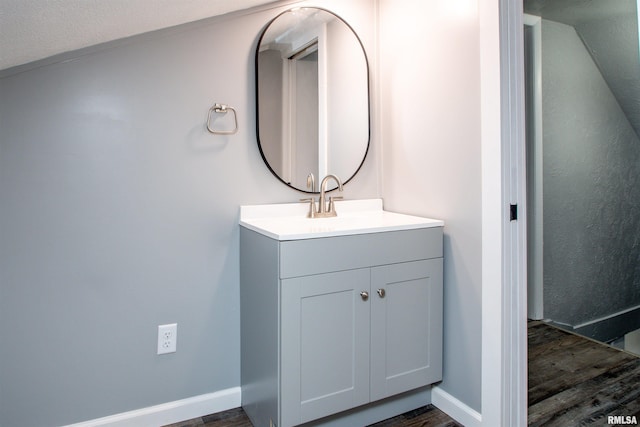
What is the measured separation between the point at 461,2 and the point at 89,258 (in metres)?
1.75

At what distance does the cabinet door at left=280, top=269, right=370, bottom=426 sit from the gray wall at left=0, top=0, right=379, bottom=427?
0.47m

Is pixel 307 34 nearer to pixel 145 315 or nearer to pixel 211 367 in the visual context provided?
pixel 145 315

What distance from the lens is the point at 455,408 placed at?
1.75m

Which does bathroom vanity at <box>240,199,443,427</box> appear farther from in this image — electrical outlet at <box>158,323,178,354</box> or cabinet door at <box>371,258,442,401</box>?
electrical outlet at <box>158,323,178,354</box>

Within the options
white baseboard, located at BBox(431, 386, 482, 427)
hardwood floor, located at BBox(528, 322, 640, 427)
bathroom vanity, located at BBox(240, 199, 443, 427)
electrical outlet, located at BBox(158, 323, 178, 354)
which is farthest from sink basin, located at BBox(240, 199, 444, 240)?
hardwood floor, located at BBox(528, 322, 640, 427)

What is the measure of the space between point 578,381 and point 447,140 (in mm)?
1406

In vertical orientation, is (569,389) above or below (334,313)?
below

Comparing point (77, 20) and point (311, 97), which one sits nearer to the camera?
point (77, 20)

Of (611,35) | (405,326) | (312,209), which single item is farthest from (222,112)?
(611,35)

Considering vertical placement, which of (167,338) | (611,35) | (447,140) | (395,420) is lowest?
(395,420)

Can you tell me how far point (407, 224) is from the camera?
1688 millimetres

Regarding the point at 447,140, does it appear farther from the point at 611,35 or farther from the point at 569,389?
the point at 611,35

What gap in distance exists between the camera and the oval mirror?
1.86 m

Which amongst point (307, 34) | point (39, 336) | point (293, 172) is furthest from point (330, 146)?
point (39, 336)
